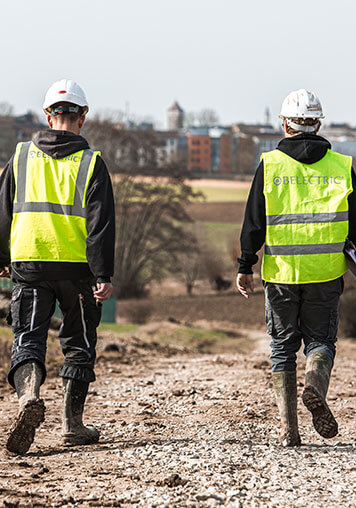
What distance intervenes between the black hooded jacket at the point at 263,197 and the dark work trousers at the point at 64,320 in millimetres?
1056

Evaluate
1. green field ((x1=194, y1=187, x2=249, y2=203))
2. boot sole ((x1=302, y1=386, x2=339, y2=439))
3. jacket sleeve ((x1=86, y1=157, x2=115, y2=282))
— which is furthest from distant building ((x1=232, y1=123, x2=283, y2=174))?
boot sole ((x1=302, y1=386, x2=339, y2=439))

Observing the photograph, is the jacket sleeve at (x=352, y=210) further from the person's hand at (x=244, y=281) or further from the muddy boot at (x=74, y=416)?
the muddy boot at (x=74, y=416)

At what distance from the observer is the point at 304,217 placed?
5.36 m

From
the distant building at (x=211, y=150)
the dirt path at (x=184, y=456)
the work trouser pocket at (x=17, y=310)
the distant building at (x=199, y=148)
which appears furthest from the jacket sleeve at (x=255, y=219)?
the distant building at (x=211, y=150)

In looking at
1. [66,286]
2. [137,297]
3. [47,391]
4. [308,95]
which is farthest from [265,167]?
[137,297]

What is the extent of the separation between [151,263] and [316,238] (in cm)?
4446

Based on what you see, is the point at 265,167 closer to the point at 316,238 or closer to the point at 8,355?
the point at 316,238

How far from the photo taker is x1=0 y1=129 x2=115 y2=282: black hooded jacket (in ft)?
16.8

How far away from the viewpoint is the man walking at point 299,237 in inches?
211

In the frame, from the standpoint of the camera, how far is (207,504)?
3.86m

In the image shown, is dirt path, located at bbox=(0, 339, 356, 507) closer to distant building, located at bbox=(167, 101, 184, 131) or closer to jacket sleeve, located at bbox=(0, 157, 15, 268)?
jacket sleeve, located at bbox=(0, 157, 15, 268)

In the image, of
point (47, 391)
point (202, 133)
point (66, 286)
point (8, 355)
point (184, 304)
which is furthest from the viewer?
point (202, 133)

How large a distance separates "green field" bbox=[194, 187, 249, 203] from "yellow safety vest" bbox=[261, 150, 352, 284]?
6553 cm

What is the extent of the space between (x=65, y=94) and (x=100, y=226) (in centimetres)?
88
